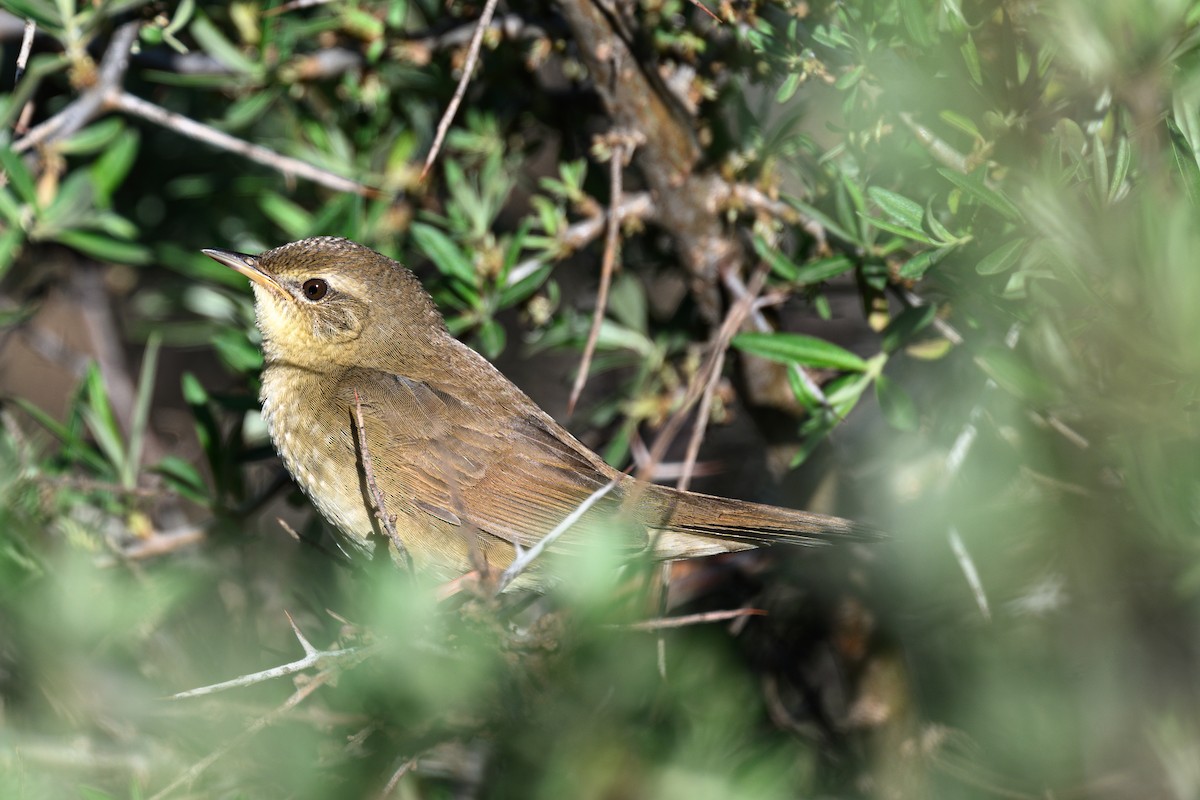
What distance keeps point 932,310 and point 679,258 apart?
101 cm

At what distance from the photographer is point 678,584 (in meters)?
3.70

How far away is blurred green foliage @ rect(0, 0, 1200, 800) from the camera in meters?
2.32

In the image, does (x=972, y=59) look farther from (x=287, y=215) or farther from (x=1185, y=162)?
(x=287, y=215)

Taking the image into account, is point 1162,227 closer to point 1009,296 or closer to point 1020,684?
point 1009,296

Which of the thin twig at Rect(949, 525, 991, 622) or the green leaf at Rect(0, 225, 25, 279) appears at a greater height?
the green leaf at Rect(0, 225, 25, 279)

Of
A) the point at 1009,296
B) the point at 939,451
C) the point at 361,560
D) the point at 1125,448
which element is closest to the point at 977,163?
the point at 1009,296

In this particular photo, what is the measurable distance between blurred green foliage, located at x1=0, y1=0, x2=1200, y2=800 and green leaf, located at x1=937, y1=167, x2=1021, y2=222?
0.01 m

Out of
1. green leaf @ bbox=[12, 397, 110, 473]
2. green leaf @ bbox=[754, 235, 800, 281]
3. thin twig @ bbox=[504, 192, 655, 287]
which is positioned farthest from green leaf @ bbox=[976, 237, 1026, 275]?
green leaf @ bbox=[12, 397, 110, 473]

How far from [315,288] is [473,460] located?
0.81 metres

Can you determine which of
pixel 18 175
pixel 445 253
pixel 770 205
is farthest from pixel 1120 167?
pixel 18 175

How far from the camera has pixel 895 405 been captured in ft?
9.82

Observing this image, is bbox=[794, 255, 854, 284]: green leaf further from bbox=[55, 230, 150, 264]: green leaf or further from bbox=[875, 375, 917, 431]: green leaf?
bbox=[55, 230, 150, 264]: green leaf

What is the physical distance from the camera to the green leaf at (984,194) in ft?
7.68

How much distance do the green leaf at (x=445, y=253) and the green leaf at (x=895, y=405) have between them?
1.25m
